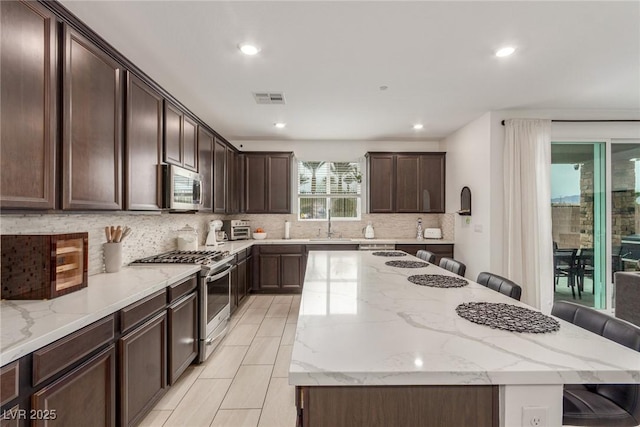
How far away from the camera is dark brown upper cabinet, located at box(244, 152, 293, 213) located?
5.27 meters

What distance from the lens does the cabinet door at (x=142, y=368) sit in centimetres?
165

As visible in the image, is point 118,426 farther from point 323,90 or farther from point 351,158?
point 351,158

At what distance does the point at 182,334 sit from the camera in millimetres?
2381

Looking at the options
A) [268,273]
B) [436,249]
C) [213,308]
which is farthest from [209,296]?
[436,249]

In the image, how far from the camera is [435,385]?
0.90 m

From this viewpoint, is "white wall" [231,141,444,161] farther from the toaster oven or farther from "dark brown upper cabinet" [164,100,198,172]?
"dark brown upper cabinet" [164,100,198,172]

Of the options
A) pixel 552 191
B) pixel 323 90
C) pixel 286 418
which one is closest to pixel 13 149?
pixel 286 418

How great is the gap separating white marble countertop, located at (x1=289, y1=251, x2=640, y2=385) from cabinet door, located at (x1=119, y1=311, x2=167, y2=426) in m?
1.06

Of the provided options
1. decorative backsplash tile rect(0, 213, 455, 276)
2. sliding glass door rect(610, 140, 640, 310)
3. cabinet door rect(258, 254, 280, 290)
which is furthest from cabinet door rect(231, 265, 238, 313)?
sliding glass door rect(610, 140, 640, 310)

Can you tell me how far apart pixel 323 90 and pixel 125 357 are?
2.87 metres

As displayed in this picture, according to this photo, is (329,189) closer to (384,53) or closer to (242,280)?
(242,280)

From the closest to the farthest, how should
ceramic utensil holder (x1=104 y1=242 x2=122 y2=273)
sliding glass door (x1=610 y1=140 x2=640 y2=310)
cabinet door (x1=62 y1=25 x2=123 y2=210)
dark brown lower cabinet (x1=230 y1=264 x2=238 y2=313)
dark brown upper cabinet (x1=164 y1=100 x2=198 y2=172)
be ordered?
cabinet door (x1=62 y1=25 x2=123 y2=210)
ceramic utensil holder (x1=104 y1=242 x2=122 y2=273)
dark brown upper cabinet (x1=164 y1=100 x2=198 y2=172)
dark brown lower cabinet (x1=230 y1=264 x2=238 y2=313)
sliding glass door (x1=610 y1=140 x2=640 y2=310)

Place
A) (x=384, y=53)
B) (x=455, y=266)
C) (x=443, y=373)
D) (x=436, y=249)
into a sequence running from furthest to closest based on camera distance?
(x=436, y=249)
(x=455, y=266)
(x=384, y=53)
(x=443, y=373)

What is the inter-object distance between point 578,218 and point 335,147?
382 cm
